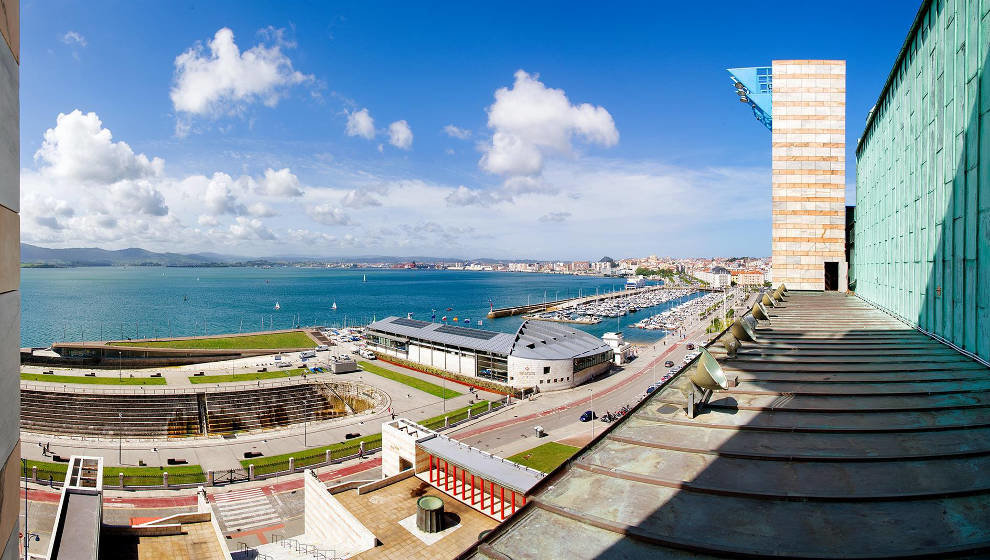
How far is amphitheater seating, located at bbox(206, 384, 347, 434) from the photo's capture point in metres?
43.4

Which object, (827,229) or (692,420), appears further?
(827,229)

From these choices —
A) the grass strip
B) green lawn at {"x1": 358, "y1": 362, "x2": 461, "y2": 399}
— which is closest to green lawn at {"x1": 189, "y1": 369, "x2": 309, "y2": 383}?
green lawn at {"x1": 358, "y1": 362, "x2": 461, "y2": 399}

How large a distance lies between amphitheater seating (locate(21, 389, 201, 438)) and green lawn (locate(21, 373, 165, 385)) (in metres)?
3.41

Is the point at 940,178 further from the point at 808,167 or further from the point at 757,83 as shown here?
the point at 757,83

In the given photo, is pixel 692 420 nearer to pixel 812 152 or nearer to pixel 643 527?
pixel 643 527

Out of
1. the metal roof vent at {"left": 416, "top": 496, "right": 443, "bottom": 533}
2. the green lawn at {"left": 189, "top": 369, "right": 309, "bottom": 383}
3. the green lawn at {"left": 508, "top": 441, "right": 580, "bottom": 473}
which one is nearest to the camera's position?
the metal roof vent at {"left": 416, "top": 496, "right": 443, "bottom": 533}

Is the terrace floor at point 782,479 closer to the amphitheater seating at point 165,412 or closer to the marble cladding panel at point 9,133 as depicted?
the marble cladding panel at point 9,133

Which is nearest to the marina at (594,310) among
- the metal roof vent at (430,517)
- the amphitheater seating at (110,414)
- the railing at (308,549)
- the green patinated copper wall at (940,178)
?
the amphitheater seating at (110,414)

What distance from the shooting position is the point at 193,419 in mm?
42812

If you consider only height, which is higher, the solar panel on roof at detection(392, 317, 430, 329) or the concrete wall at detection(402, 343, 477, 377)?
the solar panel on roof at detection(392, 317, 430, 329)

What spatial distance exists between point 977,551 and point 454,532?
1900 cm

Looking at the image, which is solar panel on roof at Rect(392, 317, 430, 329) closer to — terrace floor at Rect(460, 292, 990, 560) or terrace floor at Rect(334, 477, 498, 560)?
terrace floor at Rect(334, 477, 498, 560)

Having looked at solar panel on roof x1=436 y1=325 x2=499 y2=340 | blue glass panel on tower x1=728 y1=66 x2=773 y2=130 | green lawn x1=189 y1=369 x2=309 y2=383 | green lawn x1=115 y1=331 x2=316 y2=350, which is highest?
blue glass panel on tower x1=728 y1=66 x2=773 y2=130

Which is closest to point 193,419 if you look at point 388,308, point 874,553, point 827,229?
point 874,553
